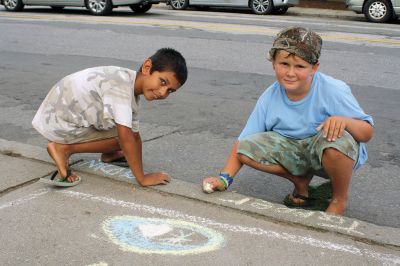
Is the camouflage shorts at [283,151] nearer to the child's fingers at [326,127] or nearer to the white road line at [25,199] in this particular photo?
the child's fingers at [326,127]

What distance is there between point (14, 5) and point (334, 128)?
1445 centimetres

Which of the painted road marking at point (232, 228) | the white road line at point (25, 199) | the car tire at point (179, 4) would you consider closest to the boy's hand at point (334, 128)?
the painted road marking at point (232, 228)

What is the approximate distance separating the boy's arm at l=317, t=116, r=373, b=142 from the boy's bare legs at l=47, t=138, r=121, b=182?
137cm

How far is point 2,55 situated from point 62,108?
220 inches

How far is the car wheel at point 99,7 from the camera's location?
573 inches

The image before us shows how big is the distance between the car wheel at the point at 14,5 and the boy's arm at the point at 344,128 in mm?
14284

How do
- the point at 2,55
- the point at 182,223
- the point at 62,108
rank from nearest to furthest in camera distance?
the point at 182,223 → the point at 62,108 → the point at 2,55

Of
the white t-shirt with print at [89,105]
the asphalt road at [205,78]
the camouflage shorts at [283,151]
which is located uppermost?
the white t-shirt with print at [89,105]

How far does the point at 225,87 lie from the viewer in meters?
6.59

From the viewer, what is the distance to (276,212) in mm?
2990

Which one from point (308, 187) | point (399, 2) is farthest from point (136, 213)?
point (399, 2)

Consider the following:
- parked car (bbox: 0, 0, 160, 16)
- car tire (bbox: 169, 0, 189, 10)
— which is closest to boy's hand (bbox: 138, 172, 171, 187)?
parked car (bbox: 0, 0, 160, 16)

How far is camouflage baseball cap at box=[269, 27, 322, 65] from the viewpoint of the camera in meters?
2.91

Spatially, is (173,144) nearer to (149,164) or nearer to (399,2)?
(149,164)
